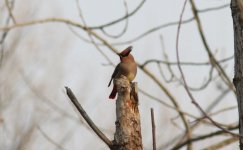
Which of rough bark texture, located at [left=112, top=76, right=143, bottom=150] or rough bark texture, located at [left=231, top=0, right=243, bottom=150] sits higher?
rough bark texture, located at [left=231, top=0, right=243, bottom=150]

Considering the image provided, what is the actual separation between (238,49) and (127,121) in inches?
17.9

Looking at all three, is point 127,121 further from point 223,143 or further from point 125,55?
point 223,143

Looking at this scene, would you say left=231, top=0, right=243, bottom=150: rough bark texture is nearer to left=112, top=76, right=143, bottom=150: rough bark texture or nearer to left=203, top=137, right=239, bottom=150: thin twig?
left=112, top=76, right=143, bottom=150: rough bark texture

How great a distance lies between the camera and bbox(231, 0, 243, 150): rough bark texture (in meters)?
2.00

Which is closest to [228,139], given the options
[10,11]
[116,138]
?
[10,11]

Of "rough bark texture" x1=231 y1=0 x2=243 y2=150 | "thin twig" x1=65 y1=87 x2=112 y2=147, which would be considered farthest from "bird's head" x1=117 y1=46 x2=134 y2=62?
"thin twig" x1=65 y1=87 x2=112 y2=147

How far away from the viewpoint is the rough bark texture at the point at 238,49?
6.55 feet

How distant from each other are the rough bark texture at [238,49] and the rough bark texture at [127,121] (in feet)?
1.06

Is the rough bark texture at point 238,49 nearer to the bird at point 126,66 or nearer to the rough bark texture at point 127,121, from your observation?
the rough bark texture at point 127,121

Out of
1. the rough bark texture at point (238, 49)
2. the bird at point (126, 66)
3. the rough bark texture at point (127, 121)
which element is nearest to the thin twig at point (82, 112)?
the rough bark texture at point (127, 121)

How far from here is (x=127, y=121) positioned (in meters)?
1.93

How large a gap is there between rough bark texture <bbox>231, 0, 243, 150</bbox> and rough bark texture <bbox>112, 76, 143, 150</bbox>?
12.7 inches

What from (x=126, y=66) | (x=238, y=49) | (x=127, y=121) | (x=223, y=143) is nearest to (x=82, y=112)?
(x=127, y=121)

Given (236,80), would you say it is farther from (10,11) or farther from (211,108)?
(211,108)
